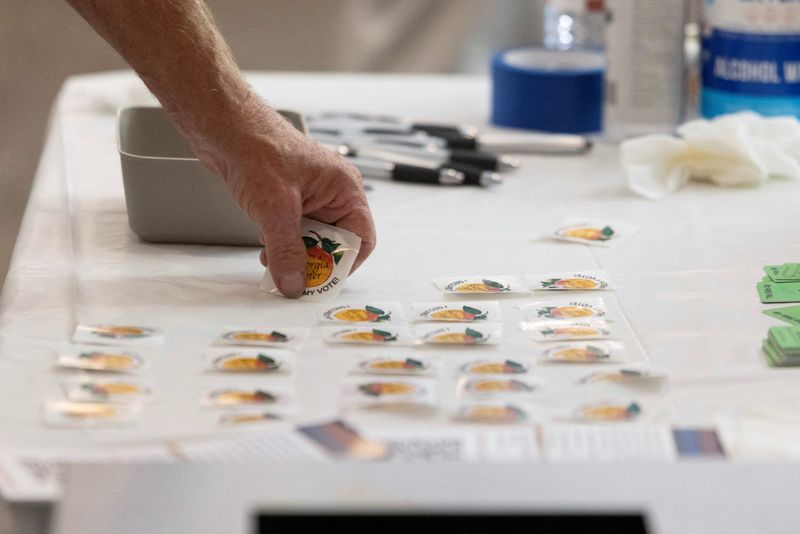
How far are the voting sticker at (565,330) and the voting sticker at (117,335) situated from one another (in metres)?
0.30

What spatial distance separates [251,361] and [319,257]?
169 millimetres

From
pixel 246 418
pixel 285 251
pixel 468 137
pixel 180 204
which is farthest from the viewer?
pixel 468 137

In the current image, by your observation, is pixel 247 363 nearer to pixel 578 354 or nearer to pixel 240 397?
pixel 240 397

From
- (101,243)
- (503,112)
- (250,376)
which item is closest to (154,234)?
(101,243)

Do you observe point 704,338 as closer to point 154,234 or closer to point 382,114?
point 154,234

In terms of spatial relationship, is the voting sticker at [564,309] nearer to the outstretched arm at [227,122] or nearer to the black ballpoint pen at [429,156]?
the outstretched arm at [227,122]

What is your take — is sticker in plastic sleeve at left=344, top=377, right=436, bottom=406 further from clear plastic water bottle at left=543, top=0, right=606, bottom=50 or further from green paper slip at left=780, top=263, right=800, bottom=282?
clear plastic water bottle at left=543, top=0, right=606, bottom=50

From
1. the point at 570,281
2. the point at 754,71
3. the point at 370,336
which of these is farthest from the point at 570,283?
the point at 754,71

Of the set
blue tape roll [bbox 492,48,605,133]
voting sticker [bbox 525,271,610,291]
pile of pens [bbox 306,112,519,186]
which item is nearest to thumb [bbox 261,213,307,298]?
voting sticker [bbox 525,271,610,291]

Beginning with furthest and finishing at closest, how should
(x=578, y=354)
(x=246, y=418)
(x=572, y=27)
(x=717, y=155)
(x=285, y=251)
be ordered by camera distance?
(x=572, y=27) < (x=717, y=155) < (x=285, y=251) < (x=578, y=354) < (x=246, y=418)

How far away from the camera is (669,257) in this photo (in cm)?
108

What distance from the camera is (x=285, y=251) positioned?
3.17ft

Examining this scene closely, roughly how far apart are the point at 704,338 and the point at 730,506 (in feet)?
0.92

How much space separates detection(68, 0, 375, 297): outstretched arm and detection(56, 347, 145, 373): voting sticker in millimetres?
169
